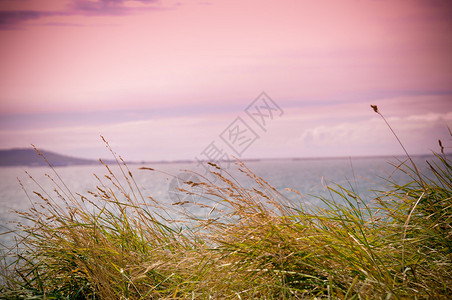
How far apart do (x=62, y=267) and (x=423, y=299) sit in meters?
2.49

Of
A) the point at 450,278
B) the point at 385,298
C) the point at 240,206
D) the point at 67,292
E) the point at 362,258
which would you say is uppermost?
the point at 67,292

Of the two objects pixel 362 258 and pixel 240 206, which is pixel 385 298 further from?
pixel 240 206

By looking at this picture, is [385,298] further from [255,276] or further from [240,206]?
[240,206]

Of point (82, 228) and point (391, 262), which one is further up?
point (82, 228)

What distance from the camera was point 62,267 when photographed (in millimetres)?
2818

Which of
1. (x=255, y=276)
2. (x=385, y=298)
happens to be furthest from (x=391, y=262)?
(x=255, y=276)

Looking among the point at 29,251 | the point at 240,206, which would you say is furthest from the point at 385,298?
the point at 29,251

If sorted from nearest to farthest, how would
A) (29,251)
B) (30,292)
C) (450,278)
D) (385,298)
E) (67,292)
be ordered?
1. (385,298)
2. (450,278)
3. (30,292)
4. (67,292)
5. (29,251)

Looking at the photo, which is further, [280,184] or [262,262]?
[280,184]

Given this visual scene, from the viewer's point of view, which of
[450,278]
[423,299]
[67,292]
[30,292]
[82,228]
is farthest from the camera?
[82,228]

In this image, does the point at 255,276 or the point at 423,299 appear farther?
the point at 255,276

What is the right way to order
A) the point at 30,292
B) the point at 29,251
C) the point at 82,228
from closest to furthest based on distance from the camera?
the point at 30,292, the point at 82,228, the point at 29,251

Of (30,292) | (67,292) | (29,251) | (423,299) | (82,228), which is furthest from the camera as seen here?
(29,251)

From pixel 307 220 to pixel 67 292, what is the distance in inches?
73.4
